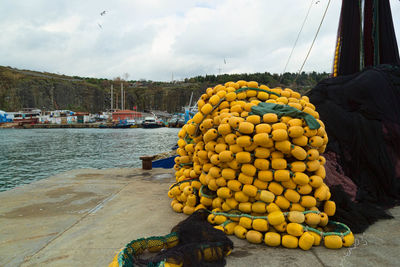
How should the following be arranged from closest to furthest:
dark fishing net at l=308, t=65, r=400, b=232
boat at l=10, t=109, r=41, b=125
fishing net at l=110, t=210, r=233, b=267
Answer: fishing net at l=110, t=210, r=233, b=267, dark fishing net at l=308, t=65, r=400, b=232, boat at l=10, t=109, r=41, b=125

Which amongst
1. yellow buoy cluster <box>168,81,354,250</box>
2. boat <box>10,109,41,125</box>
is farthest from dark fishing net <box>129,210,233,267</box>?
boat <box>10,109,41,125</box>

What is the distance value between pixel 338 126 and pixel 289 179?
248 centimetres

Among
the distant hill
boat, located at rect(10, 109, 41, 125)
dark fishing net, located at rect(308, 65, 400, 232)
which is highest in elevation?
the distant hill

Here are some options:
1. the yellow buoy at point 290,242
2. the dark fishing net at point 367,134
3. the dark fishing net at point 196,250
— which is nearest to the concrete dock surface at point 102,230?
the yellow buoy at point 290,242

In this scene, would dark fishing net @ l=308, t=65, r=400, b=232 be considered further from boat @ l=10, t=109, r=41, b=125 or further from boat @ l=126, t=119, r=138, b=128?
boat @ l=10, t=109, r=41, b=125

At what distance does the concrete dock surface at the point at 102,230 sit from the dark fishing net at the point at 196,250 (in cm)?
17

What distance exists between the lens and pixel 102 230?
355cm

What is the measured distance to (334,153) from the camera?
15.0 ft

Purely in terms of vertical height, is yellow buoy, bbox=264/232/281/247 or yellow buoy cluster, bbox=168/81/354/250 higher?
yellow buoy cluster, bbox=168/81/354/250

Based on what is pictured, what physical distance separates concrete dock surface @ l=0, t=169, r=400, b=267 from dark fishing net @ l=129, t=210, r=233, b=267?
6.7 inches

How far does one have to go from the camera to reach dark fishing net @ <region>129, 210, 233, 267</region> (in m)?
2.36

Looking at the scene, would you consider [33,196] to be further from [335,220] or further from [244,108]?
[335,220]

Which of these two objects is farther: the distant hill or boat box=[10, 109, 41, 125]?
the distant hill

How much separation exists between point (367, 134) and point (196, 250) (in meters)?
3.89
